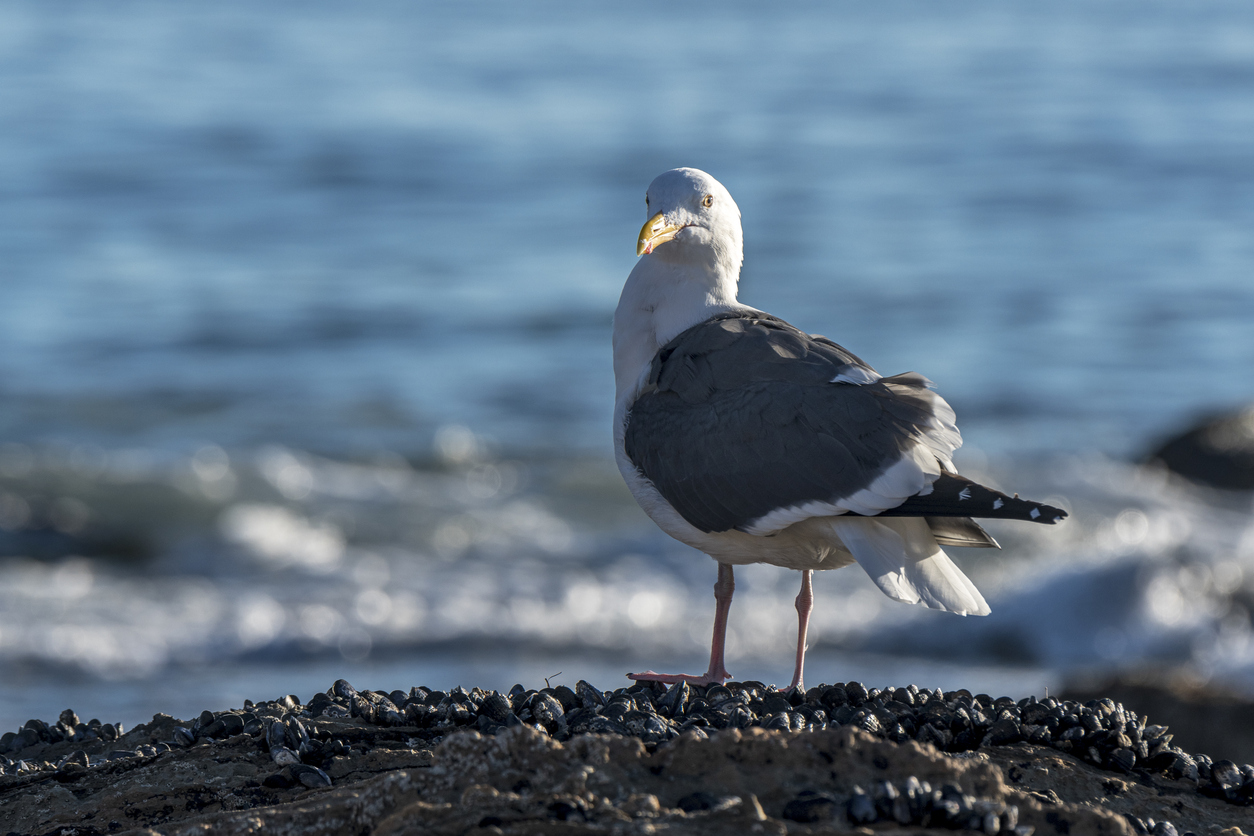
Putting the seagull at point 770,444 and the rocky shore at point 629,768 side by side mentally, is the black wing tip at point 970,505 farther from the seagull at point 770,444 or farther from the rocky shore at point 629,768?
the rocky shore at point 629,768

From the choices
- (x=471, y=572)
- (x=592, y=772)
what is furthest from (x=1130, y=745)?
(x=471, y=572)

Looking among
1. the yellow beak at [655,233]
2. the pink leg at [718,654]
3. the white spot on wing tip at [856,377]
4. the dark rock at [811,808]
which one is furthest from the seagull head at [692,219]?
the dark rock at [811,808]

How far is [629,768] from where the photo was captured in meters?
3.24

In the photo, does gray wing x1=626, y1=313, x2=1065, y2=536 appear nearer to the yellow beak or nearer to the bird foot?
the yellow beak

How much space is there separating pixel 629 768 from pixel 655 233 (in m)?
2.79

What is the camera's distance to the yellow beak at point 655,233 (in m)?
5.46

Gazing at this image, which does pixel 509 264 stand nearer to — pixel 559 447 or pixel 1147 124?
pixel 559 447

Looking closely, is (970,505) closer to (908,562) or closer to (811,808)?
(908,562)

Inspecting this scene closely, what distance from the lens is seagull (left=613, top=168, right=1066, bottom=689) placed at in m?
4.73

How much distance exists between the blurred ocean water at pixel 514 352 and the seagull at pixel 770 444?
4447 millimetres

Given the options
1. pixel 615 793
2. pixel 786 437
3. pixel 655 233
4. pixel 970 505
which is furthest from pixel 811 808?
pixel 655 233

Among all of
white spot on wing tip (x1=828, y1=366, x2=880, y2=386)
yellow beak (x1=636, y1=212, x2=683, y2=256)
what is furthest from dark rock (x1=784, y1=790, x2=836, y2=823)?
yellow beak (x1=636, y1=212, x2=683, y2=256)

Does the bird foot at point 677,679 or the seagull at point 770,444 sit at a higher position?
the seagull at point 770,444

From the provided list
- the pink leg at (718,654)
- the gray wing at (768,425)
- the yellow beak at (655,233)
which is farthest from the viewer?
the yellow beak at (655,233)
